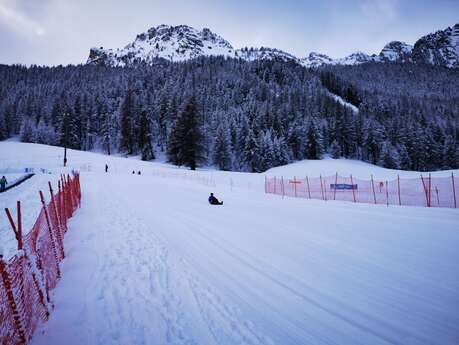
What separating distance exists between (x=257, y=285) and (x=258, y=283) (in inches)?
3.8

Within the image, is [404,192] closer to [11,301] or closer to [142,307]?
[142,307]

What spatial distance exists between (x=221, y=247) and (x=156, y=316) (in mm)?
3718

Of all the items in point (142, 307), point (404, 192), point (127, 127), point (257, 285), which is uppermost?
point (127, 127)

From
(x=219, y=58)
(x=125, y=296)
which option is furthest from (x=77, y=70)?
(x=125, y=296)

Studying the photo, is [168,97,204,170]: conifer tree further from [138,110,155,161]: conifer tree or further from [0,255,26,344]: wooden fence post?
[0,255,26,344]: wooden fence post

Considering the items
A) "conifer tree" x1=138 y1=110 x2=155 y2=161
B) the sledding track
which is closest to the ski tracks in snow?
the sledding track

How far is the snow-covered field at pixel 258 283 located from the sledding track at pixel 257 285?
3 cm

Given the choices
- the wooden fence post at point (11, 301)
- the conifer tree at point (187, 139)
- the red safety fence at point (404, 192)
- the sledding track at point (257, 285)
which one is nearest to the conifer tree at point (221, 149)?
the conifer tree at point (187, 139)

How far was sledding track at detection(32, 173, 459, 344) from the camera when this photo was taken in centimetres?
378

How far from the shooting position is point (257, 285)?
526 cm

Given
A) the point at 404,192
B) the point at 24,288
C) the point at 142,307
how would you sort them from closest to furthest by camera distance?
the point at 24,288 < the point at 142,307 < the point at 404,192

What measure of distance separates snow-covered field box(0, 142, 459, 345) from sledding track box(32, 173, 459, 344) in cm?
3

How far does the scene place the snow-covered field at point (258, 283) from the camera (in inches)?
149

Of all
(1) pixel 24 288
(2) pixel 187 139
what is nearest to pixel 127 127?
(2) pixel 187 139
